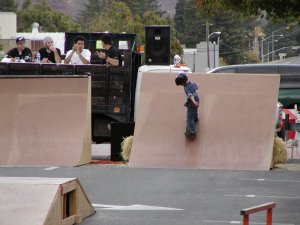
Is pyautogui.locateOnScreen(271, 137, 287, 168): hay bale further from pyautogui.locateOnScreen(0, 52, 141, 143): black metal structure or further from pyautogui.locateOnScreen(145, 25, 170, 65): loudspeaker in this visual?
pyautogui.locateOnScreen(145, 25, 170, 65): loudspeaker

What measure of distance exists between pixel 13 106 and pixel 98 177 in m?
3.65

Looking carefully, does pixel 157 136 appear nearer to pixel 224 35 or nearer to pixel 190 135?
pixel 190 135

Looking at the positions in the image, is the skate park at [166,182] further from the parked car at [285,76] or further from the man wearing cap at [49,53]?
the parked car at [285,76]

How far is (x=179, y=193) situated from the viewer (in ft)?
48.5

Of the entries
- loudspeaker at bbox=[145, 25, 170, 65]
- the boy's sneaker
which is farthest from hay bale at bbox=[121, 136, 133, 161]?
loudspeaker at bbox=[145, 25, 170, 65]

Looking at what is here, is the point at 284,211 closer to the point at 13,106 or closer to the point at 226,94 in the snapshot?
the point at 226,94

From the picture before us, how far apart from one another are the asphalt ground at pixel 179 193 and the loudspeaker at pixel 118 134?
1.18 meters

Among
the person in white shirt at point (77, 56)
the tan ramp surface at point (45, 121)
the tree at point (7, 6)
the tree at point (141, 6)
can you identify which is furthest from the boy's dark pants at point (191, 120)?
the tree at point (7, 6)

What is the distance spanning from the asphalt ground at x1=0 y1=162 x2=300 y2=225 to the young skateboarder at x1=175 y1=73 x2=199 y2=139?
3.20 feet

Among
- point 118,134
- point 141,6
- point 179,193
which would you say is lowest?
point 179,193

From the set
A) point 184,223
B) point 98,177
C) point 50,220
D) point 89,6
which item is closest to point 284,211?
point 184,223

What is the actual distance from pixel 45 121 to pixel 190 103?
275cm

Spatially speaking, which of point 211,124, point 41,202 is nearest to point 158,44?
point 211,124

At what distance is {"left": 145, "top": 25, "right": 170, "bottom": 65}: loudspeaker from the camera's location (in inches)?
983
